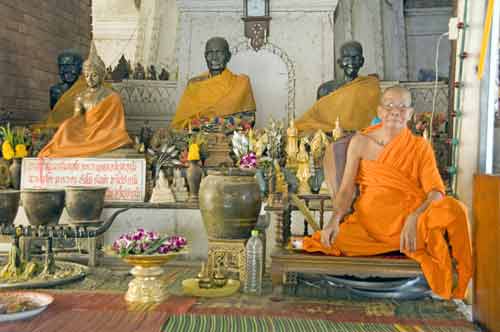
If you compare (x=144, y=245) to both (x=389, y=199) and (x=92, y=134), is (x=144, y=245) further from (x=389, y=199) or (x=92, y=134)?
(x=92, y=134)

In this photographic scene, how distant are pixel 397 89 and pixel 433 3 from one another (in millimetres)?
7348

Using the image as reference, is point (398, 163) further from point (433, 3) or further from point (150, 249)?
point (433, 3)

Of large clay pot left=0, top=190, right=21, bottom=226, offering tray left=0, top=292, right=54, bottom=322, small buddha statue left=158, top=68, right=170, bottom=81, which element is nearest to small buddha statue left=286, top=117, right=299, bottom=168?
large clay pot left=0, top=190, right=21, bottom=226

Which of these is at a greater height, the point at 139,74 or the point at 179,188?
the point at 139,74

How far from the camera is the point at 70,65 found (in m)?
8.06

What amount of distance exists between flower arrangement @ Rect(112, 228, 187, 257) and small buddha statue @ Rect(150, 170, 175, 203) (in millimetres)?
1636

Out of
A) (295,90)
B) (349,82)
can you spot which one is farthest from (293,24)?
(349,82)

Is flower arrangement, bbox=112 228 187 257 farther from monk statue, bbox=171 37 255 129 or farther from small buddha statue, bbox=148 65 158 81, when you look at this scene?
small buddha statue, bbox=148 65 158 81

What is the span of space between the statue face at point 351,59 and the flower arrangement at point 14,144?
3.74m

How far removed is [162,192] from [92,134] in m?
1.17

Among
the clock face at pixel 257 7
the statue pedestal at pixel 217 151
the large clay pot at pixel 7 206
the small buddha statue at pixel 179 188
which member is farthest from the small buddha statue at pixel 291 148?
the clock face at pixel 257 7

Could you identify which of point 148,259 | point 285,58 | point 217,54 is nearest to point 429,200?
point 148,259

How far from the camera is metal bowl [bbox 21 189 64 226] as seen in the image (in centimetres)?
501

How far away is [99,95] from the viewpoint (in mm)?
6551
